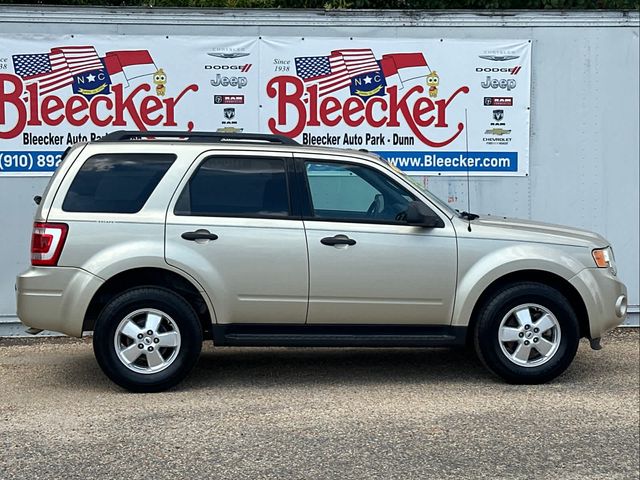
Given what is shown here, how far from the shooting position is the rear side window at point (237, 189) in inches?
292

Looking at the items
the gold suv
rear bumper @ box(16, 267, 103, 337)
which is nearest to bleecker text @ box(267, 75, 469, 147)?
the gold suv

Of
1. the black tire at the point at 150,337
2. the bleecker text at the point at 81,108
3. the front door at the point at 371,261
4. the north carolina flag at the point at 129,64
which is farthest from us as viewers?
the north carolina flag at the point at 129,64

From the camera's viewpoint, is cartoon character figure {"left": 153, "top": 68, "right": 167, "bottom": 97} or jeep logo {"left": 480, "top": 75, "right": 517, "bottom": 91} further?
jeep logo {"left": 480, "top": 75, "right": 517, "bottom": 91}

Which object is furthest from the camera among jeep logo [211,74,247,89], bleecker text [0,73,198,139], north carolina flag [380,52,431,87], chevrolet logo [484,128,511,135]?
chevrolet logo [484,128,511,135]

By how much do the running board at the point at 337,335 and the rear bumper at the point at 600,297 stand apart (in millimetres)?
997

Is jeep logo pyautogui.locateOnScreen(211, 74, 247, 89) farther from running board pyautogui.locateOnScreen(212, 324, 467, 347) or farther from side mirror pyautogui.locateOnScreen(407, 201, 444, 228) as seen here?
running board pyautogui.locateOnScreen(212, 324, 467, 347)

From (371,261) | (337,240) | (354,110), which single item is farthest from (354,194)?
(354,110)

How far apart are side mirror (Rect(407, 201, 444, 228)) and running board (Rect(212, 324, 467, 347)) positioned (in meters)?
0.80

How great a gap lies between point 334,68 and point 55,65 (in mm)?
2741

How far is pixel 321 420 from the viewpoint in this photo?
6645mm

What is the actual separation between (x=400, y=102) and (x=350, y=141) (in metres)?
0.64

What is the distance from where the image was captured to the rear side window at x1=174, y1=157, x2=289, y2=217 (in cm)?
742

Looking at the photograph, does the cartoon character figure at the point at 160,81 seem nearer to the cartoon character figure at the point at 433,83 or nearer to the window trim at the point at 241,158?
the window trim at the point at 241,158

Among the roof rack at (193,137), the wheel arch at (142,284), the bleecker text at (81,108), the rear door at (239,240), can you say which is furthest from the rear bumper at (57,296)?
the bleecker text at (81,108)
